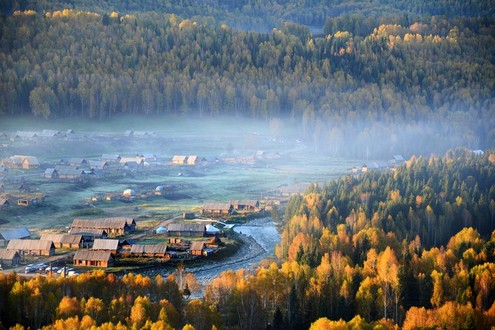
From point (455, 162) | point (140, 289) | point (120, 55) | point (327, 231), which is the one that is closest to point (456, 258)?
point (327, 231)

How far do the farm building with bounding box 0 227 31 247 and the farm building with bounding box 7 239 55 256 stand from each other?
3.91ft

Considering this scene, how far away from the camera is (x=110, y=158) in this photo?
321 ft

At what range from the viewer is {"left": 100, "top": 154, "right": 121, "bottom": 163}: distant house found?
3831 inches

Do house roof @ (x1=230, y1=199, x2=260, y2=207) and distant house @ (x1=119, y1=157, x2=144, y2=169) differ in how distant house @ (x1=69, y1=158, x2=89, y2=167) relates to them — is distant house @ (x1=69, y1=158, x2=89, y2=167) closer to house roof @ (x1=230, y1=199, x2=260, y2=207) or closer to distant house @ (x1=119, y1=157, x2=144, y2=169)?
distant house @ (x1=119, y1=157, x2=144, y2=169)

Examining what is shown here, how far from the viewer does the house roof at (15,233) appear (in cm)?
6072

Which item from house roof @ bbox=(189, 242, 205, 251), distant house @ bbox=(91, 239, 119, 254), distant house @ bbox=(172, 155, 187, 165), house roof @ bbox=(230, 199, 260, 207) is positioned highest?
distant house @ bbox=(91, 239, 119, 254)

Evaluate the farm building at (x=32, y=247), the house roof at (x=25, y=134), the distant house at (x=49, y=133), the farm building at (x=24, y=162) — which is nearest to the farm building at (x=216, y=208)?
the farm building at (x=32, y=247)

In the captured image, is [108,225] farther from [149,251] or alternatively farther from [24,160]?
[24,160]

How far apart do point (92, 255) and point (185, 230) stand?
9.32m

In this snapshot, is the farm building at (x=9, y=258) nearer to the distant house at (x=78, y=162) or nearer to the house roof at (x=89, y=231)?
the house roof at (x=89, y=231)

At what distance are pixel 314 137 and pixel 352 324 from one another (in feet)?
259

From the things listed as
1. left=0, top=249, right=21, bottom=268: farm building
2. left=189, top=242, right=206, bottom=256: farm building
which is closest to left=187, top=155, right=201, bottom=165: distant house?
left=189, top=242, right=206, bottom=256: farm building

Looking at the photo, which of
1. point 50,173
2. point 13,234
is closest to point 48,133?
point 50,173

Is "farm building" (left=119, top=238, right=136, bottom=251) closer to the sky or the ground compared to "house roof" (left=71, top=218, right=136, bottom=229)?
closer to the sky
